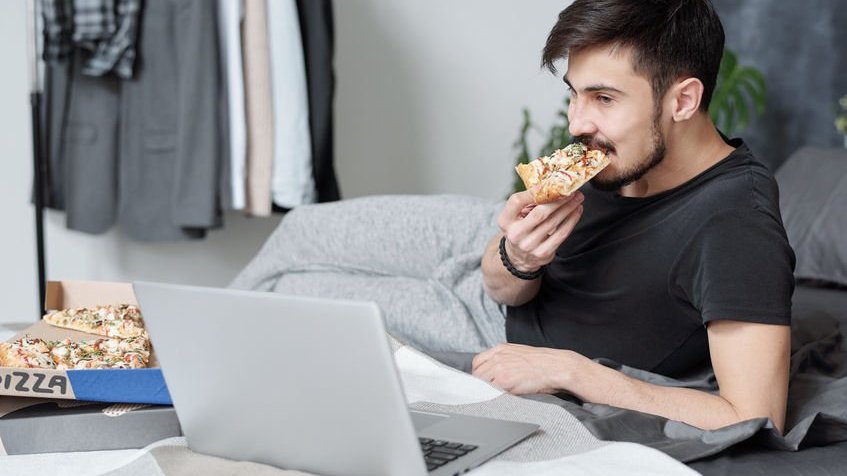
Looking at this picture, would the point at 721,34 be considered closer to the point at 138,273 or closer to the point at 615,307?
the point at 615,307

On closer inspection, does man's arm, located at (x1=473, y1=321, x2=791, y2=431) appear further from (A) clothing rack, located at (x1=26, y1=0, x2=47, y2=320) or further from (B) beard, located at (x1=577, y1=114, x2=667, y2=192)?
(A) clothing rack, located at (x1=26, y1=0, x2=47, y2=320)

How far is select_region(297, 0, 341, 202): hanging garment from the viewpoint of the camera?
329cm

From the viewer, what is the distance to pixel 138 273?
12.1 feet

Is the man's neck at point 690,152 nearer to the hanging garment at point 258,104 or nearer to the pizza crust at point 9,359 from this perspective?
the pizza crust at point 9,359

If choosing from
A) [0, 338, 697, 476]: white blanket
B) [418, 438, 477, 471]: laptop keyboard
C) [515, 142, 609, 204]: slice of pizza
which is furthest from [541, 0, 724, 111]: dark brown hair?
[418, 438, 477, 471]: laptop keyboard

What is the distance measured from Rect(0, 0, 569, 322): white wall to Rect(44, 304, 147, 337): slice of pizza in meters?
2.11

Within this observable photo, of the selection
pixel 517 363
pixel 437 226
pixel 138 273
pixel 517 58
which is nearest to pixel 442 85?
pixel 517 58

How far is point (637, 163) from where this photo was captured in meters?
1.62

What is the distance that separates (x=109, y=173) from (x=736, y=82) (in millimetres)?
2082

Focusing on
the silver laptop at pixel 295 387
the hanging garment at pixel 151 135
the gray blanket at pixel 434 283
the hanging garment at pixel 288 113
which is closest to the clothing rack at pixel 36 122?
the hanging garment at pixel 151 135

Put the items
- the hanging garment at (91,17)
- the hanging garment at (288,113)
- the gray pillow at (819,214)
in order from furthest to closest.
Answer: the hanging garment at (288,113) → the hanging garment at (91,17) → the gray pillow at (819,214)

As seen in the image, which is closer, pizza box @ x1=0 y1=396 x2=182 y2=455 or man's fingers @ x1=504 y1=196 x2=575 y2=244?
pizza box @ x1=0 y1=396 x2=182 y2=455

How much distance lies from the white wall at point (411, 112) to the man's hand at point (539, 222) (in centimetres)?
230

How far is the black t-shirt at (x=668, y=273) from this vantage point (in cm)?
145
